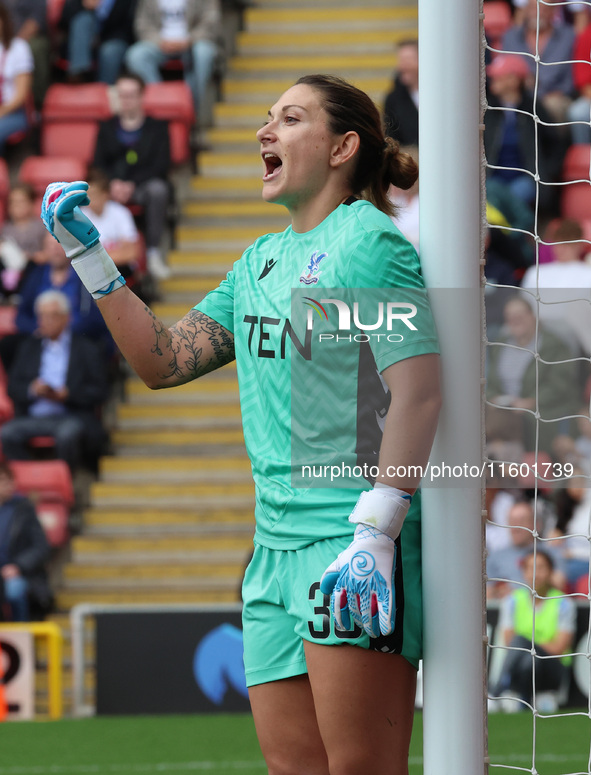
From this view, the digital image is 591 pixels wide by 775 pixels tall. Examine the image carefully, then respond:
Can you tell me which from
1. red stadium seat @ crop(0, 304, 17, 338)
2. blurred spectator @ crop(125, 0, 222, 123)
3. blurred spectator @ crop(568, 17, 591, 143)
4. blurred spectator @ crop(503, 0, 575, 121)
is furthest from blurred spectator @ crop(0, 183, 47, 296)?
blurred spectator @ crop(568, 17, 591, 143)

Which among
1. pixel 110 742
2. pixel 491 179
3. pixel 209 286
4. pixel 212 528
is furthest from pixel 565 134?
pixel 110 742

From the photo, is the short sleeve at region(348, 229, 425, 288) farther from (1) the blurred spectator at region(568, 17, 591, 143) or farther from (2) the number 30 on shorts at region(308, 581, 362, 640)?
(1) the blurred spectator at region(568, 17, 591, 143)

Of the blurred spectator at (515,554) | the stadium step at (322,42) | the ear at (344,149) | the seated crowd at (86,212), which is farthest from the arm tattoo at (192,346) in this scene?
the stadium step at (322,42)

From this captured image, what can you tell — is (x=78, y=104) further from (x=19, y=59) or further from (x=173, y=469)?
(x=173, y=469)

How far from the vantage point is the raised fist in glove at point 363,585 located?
6.81 feet

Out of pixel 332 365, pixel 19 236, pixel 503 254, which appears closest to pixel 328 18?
pixel 19 236

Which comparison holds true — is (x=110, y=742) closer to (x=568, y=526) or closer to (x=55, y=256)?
(x=568, y=526)

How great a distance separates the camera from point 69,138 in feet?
33.3

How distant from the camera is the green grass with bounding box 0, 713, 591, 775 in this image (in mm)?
5523

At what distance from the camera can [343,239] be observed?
225cm

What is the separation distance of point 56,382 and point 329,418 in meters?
6.33

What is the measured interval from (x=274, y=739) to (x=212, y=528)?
605 centimetres

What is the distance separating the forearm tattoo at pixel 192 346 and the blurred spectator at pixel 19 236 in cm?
675

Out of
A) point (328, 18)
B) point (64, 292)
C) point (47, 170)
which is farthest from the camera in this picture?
point (328, 18)
